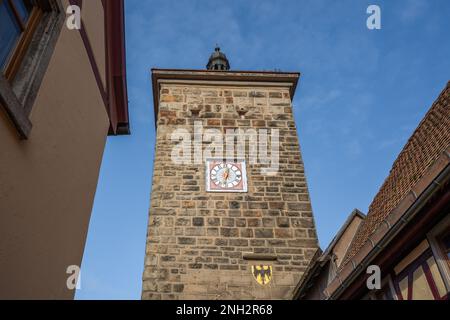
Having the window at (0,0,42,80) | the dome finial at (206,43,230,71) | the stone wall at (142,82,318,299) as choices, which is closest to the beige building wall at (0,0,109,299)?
the window at (0,0,42,80)

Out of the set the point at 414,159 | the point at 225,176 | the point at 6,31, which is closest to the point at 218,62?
the point at 225,176

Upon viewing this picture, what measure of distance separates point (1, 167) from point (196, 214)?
6460 millimetres

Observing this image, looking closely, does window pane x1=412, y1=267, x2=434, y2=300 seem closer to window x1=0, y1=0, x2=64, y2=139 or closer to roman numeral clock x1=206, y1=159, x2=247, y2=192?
window x1=0, y1=0, x2=64, y2=139

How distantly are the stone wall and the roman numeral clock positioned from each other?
0.48 ft

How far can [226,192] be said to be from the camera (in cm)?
951

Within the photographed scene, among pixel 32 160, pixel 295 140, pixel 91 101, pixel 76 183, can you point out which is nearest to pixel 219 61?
pixel 295 140

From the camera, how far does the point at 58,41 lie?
13.0 ft

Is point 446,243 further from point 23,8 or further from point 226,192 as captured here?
point 226,192

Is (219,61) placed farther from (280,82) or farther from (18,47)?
(18,47)

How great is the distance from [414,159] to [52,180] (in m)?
4.41

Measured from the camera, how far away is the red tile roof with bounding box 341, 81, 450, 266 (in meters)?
4.64

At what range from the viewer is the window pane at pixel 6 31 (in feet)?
10.3

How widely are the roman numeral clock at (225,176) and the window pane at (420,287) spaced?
617 centimetres

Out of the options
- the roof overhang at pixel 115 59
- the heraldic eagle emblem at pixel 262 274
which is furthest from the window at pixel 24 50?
the heraldic eagle emblem at pixel 262 274
